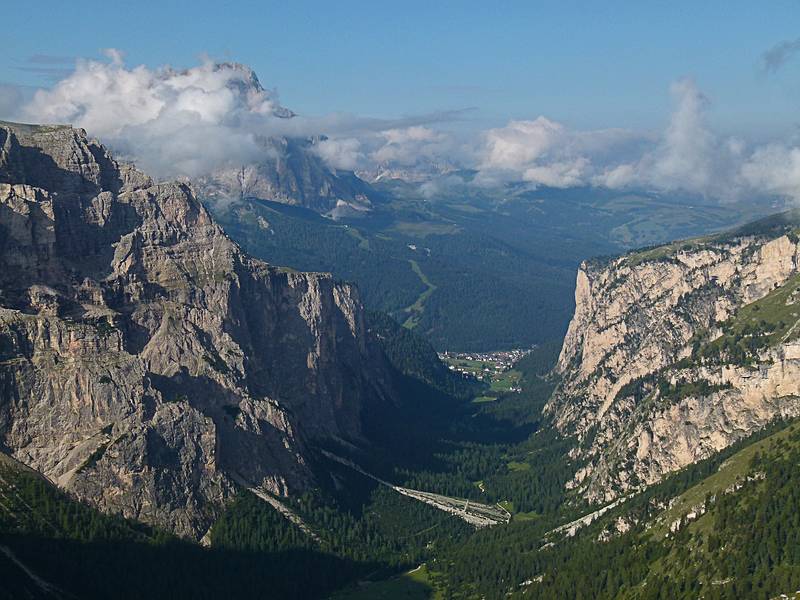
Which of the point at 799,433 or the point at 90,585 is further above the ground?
the point at 799,433

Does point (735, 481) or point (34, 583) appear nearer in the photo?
point (34, 583)

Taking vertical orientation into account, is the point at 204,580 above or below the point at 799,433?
below

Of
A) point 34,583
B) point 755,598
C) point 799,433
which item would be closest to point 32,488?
point 34,583

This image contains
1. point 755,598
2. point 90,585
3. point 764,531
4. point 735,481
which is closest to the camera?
point 755,598

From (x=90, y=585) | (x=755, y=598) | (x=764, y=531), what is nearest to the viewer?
(x=755, y=598)

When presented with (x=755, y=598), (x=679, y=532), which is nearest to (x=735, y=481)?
(x=679, y=532)

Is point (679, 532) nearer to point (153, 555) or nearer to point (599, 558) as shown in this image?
point (599, 558)

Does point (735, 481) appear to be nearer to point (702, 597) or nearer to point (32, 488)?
point (702, 597)

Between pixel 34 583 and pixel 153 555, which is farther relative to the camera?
pixel 153 555

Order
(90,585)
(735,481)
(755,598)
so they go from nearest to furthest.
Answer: (755,598)
(90,585)
(735,481)
